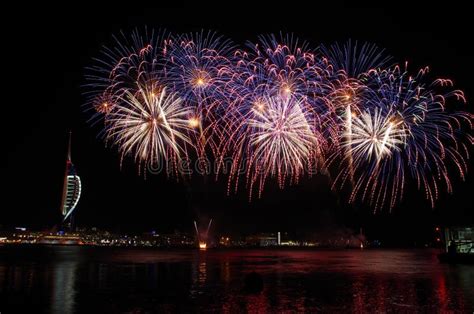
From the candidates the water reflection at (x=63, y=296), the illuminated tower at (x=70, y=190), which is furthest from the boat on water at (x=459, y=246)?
the illuminated tower at (x=70, y=190)

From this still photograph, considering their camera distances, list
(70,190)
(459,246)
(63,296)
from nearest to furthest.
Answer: (63,296), (459,246), (70,190)

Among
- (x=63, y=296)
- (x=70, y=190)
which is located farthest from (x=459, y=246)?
(x=70, y=190)

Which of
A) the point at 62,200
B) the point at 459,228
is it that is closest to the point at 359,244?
the point at 62,200

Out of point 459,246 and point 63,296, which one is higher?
point 459,246

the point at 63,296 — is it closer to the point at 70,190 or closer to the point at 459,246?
the point at 459,246

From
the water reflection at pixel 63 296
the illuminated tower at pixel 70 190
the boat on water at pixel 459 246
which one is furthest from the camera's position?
the illuminated tower at pixel 70 190

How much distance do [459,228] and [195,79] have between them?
30.8 m

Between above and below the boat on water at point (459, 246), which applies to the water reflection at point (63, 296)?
below

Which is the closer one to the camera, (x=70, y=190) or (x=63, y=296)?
(x=63, y=296)

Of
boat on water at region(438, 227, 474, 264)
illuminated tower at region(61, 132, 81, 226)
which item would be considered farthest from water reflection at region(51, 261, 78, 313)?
illuminated tower at region(61, 132, 81, 226)

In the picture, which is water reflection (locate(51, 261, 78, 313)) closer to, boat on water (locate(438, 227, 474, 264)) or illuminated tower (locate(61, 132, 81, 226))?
boat on water (locate(438, 227, 474, 264))

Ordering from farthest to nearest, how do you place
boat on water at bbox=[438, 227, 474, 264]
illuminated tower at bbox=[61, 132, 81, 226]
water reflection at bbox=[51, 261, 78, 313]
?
illuminated tower at bbox=[61, 132, 81, 226] → boat on water at bbox=[438, 227, 474, 264] → water reflection at bbox=[51, 261, 78, 313]

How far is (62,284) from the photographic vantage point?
24859mm

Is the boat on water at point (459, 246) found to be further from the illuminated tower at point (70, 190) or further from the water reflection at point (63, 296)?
the illuminated tower at point (70, 190)
